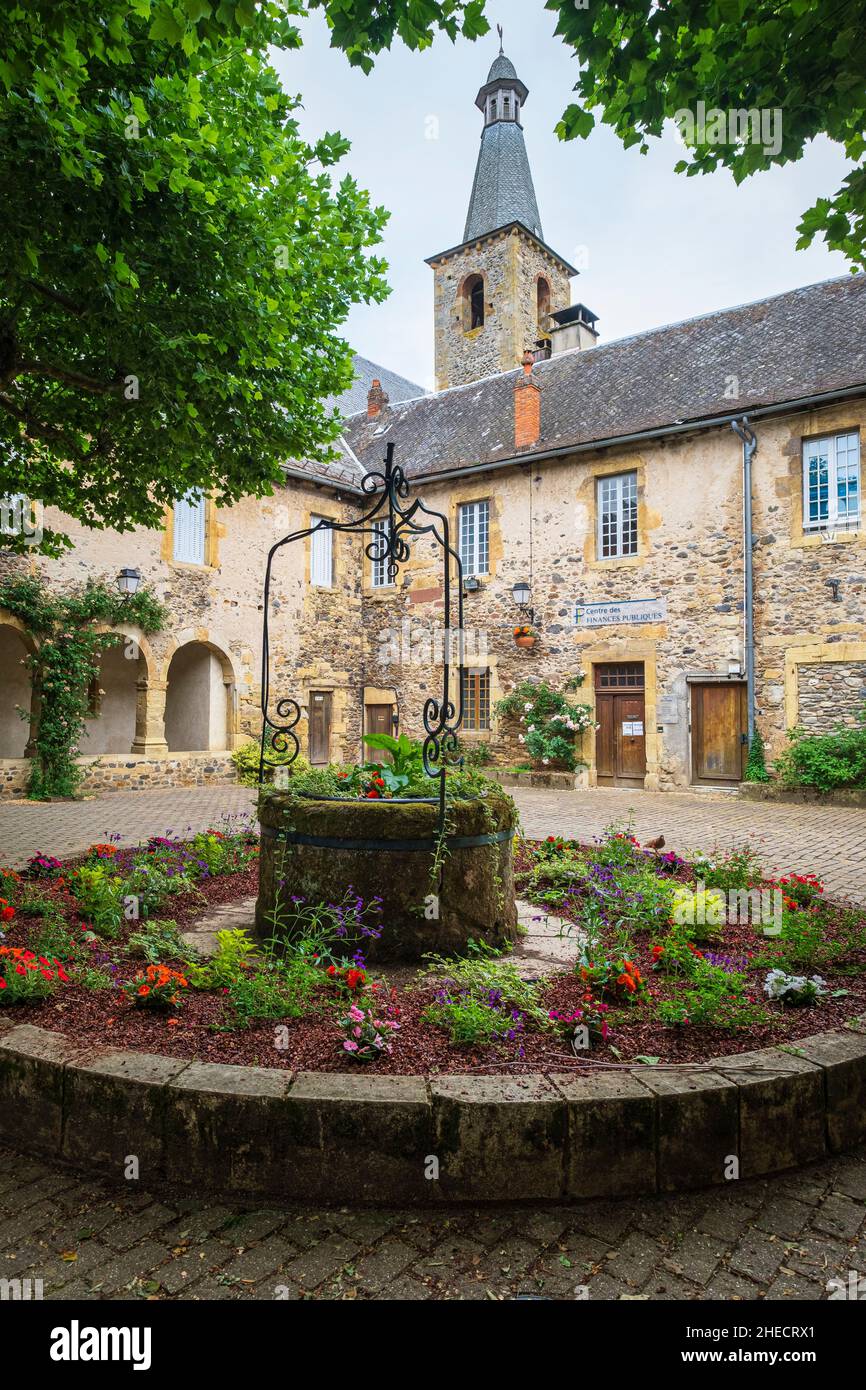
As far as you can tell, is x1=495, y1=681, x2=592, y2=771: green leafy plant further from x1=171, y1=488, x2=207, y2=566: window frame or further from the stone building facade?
x1=171, y1=488, x2=207, y2=566: window frame

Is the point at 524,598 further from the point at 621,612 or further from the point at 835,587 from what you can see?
the point at 835,587

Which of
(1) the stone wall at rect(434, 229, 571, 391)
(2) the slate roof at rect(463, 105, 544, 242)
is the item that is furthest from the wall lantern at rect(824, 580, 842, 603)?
(2) the slate roof at rect(463, 105, 544, 242)

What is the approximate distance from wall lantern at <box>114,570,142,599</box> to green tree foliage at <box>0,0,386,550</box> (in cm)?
495

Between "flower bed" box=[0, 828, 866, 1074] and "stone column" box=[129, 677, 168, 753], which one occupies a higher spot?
"stone column" box=[129, 677, 168, 753]

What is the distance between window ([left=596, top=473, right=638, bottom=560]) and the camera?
46.6ft

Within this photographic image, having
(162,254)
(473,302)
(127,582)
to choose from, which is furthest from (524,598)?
(473,302)

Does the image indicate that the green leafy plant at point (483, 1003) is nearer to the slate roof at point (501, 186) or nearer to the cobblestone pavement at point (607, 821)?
the cobblestone pavement at point (607, 821)

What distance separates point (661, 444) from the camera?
13.7 m

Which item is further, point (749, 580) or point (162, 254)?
point (749, 580)

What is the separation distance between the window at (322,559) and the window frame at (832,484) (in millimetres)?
9631

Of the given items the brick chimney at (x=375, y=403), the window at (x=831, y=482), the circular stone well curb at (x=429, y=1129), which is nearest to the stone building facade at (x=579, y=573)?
the window at (x=831, y=482)

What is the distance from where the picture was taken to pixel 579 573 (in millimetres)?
14734

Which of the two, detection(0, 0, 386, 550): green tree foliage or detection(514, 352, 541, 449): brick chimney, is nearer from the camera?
detection(0, 0, 386, 550): green tree foliage

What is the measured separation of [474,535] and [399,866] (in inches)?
526
